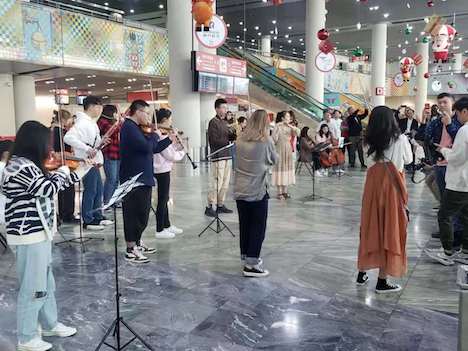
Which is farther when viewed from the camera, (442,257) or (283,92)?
(283,92)

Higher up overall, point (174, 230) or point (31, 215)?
point (31, 215)

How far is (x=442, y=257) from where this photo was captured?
4395 mm

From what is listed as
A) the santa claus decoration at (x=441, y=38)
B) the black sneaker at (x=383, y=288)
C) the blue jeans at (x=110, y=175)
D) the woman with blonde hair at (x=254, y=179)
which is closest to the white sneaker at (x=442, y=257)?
the black sneaker at (x=383, y=288)

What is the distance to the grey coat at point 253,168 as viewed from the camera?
3957 millimetres

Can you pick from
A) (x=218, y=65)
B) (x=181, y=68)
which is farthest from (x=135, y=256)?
(x=218, y=65)

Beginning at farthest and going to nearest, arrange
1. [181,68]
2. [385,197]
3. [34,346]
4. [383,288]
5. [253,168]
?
[181,68], [253,168], [383,288], [385,197], [34,346]

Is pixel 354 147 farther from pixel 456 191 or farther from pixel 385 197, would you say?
pixel 385 197

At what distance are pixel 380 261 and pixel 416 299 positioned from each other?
39 cm

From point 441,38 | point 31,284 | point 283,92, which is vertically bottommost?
point 31,284

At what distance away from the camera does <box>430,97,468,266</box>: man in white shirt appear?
3.91 meters

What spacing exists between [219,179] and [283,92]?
33.3ft

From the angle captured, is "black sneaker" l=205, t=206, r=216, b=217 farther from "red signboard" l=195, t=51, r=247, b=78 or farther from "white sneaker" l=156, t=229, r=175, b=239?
"red signboard" l=195, t=51, r=247, b=78

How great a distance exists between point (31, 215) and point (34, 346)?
0.82 meters

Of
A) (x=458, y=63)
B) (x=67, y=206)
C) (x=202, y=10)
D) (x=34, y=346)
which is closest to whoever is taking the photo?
(x=34, y=346)
